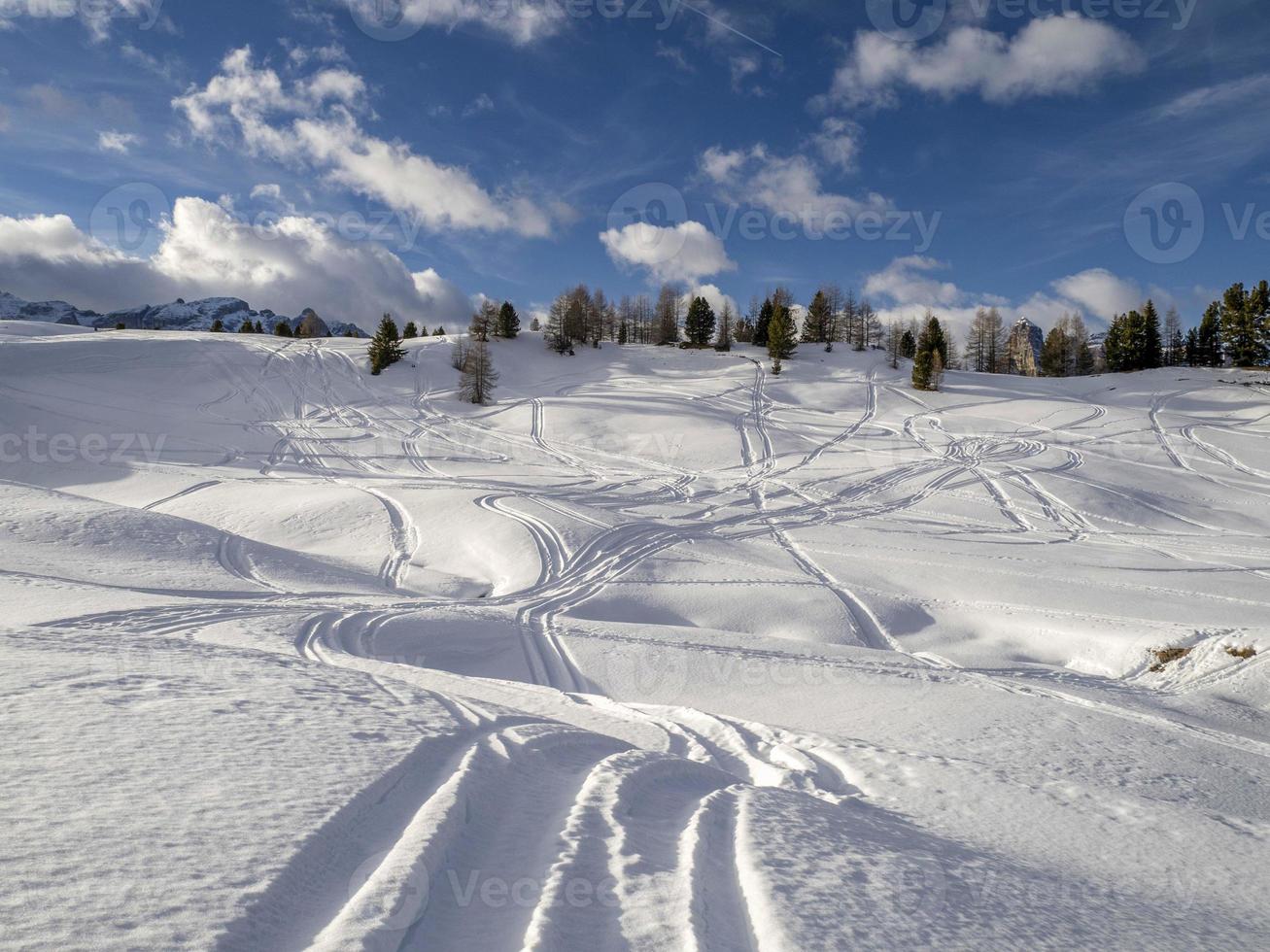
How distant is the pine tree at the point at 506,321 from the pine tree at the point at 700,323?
2151cm

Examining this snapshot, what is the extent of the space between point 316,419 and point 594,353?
3371 cm

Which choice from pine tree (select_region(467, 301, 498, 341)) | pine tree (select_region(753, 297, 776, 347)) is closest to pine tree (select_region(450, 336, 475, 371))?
pine tree (select_region(467, 301, 498, 341))

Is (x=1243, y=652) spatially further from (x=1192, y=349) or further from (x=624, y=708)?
(x=1192, y=349)

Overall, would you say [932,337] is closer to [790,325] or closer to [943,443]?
[790,325]

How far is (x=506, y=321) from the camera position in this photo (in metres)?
62.5

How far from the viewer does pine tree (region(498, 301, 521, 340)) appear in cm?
6238

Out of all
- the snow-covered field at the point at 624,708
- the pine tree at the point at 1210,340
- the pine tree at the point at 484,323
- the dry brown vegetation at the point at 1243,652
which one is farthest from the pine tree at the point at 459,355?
the pine tree at the point at 1210,340

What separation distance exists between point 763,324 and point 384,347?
44925 mm

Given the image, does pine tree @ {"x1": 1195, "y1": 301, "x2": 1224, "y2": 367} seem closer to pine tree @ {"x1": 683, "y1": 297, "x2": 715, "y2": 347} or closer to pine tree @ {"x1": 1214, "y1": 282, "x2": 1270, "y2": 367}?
pine tree @ {"x1": 1214, "y1": 282, "x2": 1270, "y2": 367}

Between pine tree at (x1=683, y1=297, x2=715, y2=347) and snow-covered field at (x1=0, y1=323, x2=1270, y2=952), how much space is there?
48.2m

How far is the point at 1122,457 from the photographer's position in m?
31.1

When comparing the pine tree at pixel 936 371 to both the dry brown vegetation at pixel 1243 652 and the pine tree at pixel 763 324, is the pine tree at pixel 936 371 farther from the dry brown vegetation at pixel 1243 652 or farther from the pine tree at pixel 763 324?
the dry brown vegetation at pixel 1243 652

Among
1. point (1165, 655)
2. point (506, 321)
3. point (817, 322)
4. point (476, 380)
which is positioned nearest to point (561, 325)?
point (506, 321)

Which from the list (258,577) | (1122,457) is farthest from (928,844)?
(1122,457)
